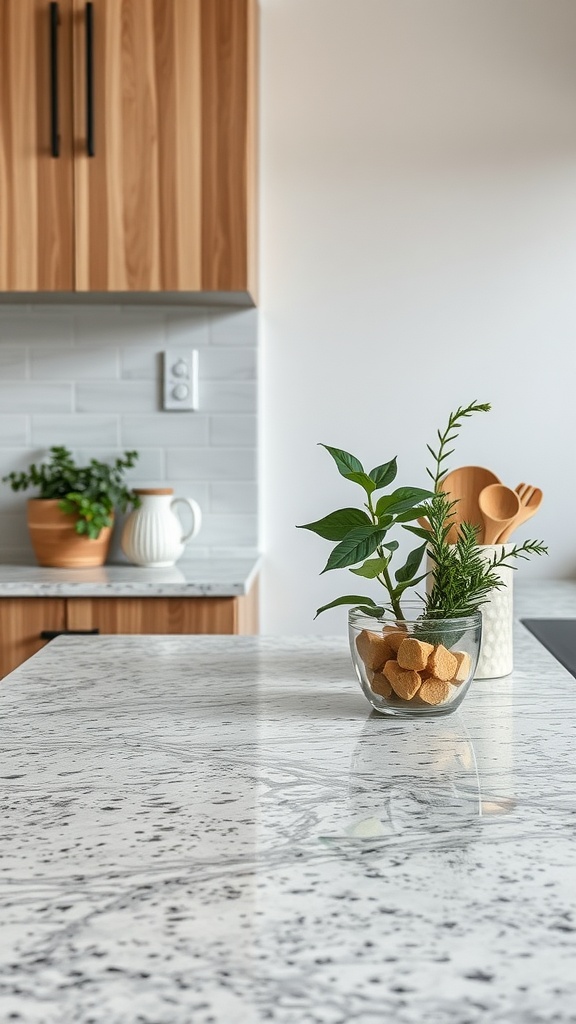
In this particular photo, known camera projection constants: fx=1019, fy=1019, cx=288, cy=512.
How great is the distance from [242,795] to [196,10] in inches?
79.0

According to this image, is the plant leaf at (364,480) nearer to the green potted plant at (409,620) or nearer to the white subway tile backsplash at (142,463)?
the green potted plant at (409,620)

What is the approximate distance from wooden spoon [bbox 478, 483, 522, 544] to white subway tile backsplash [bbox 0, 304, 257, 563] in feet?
4.58

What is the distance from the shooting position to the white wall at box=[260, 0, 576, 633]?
2.61 metres

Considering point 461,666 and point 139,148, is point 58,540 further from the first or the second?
point 461,666

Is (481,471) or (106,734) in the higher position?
(481,471)

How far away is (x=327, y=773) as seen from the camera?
2.78 feet

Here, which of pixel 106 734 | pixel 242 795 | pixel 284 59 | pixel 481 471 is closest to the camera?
pixel 242 795

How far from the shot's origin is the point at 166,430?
2.65 m

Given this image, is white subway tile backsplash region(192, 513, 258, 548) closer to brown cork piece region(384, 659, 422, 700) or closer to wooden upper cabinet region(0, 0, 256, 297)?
wooden upper cabinet region(0, 0, 256, 297)

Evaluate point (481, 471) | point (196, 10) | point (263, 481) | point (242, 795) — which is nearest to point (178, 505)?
point (263, 481)

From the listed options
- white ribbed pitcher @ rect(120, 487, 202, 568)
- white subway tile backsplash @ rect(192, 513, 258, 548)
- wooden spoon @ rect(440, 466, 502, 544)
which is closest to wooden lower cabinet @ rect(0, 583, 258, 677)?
white ribbed pitcher @ rect(120, 487, 202, 568)

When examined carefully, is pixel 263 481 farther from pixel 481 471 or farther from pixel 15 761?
pixel 15 761

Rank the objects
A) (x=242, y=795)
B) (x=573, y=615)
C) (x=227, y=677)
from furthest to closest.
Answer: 1. (x=573, y=615)
2. (x=227, y=677)
3. (x=242, y=795)

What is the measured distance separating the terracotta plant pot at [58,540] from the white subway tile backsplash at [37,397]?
27 cm
